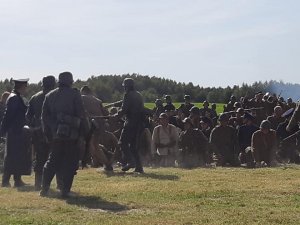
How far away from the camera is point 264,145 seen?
16.6 meters

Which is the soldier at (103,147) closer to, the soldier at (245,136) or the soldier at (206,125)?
the soldier at (206,125)

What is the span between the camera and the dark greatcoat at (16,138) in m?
12.2

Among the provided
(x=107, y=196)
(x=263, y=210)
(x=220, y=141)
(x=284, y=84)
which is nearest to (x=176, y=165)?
(x=220, y=141)

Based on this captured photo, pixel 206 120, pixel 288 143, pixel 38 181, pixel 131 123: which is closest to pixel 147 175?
pixel 131 123

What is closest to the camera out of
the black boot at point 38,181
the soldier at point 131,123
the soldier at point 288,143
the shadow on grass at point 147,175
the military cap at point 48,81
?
the military cap at point 48,81

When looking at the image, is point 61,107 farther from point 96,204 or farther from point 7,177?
point 7,177

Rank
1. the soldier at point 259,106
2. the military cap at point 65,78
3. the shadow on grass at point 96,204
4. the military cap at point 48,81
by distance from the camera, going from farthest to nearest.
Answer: the soldier at point 259,106, the military cap at point 48,81, the military cap at point 65,78, the shadow on grass at point 96,204

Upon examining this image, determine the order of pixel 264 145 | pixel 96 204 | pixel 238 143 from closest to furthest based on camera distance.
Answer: pixel 96 204 < pixel 264 145 < pixel 238 143

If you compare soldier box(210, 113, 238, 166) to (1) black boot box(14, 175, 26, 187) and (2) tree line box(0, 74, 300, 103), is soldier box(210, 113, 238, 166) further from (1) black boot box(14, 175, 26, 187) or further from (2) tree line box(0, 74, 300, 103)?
(2) tree line box(0, 74, 300, 103)

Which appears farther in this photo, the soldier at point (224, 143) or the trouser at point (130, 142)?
the soldier at point (224, 143)

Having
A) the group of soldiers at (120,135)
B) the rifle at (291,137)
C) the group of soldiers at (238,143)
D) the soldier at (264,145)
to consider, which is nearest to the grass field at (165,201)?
the group of soldiers at (120,135)

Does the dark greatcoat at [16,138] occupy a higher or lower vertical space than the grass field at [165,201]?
higher

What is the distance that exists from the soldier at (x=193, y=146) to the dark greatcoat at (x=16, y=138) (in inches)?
217

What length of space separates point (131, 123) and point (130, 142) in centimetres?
41
